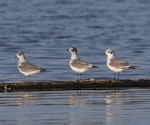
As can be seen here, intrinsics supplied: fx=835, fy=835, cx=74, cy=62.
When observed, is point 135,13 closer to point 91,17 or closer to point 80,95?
point 91,17

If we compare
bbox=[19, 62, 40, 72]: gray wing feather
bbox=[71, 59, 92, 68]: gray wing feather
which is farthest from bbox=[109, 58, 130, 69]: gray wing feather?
bbox=[19, 62, 40, 72]: gray wing feather

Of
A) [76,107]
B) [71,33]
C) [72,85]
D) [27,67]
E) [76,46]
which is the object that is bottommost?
[76,107]

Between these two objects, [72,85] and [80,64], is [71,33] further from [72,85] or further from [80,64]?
[72,85]

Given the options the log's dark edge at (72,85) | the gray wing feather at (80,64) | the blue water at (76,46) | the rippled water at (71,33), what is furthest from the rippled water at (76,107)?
the rippled water at (71,33)

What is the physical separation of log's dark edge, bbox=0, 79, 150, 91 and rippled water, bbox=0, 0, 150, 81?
10.5ft

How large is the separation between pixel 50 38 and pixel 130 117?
22.6 meters

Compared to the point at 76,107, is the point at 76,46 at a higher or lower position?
higher

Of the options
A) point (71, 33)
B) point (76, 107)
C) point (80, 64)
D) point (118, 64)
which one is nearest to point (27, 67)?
point (80, 64)

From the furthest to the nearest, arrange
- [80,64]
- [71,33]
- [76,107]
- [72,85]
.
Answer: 1. [71,33]
2. [80,64]
3. [72,85]
4. [76,107]

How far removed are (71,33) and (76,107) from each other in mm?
24107

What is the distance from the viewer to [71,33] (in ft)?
128

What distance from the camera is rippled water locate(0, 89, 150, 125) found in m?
13.6

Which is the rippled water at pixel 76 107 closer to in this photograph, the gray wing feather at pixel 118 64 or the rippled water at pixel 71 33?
the gray wing feather at pixel 118 64

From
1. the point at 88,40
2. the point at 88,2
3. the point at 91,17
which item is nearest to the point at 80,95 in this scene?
the point at 88,40
